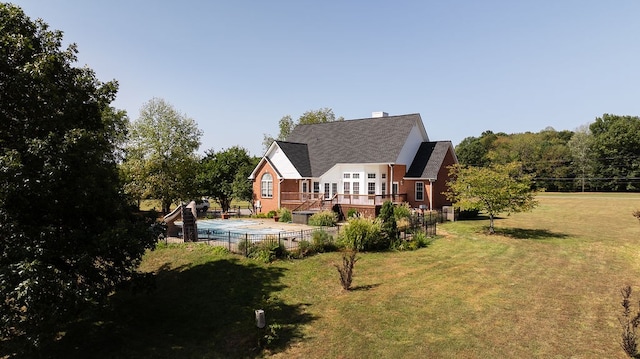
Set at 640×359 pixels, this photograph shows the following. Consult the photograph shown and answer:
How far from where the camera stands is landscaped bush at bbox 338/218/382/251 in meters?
20.0

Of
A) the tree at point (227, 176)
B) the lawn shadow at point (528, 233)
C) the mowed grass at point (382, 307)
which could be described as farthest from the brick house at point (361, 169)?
the mowed grass at point (382, 307)

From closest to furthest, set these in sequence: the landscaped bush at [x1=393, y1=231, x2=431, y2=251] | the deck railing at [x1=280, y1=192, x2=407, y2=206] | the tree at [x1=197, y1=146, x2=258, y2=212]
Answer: the landscaped bush at [x1=393, y1=231, x2=431, y2=251], the deck railing at [x1=280, y1=192, x2=407, y2=206], the tree at [x1=197, y1=146, x2=258, y2=212]

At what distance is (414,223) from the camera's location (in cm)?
2506

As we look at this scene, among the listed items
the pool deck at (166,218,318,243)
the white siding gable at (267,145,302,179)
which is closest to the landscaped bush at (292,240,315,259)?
the pool deck at (166,218,318,243)

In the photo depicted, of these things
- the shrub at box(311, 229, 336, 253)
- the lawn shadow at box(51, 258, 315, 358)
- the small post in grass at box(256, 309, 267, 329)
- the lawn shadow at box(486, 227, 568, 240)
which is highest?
the shrub at box(311, 229, 336, 253)

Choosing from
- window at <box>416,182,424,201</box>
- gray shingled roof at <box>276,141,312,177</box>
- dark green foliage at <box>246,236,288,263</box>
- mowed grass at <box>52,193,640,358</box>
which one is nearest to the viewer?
mowed grass at <box>52,193,640,358</box>

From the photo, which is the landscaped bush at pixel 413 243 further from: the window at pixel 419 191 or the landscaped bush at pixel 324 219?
the window at pixel 419 191

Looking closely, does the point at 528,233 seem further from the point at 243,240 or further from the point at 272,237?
the point at 243,240

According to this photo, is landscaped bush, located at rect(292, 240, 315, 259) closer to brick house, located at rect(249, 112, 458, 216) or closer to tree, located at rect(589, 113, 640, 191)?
brick house, located at rect(249, 112, 458, 216)

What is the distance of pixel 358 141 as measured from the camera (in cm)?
3869

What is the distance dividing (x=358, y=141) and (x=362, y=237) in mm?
19997

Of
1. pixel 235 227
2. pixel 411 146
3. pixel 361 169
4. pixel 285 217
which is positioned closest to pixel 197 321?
pixel 235 227

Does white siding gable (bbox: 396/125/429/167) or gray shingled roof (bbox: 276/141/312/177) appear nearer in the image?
white siding gable (bbox: 396/125/429/167)

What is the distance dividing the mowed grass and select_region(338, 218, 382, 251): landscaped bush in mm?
753
